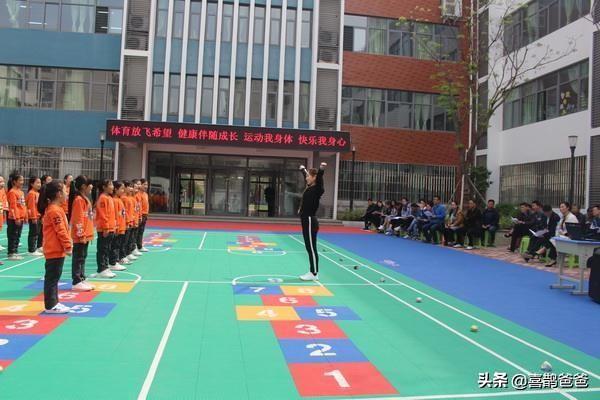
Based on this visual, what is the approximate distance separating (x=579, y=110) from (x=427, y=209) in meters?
6.67

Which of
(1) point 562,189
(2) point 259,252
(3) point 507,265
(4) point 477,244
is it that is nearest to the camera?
(3) point 507,265

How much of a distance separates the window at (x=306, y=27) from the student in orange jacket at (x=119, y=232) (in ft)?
62.0

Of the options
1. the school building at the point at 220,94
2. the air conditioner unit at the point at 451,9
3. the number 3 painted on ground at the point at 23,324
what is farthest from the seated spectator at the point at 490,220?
the air conditioner unit at the point at 451,9

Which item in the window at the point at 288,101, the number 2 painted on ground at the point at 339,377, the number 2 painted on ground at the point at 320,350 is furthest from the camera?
the window at the point at 288,101

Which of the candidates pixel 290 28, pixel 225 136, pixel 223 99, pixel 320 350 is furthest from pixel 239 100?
pixel 320 350

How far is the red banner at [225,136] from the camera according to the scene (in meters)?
23.2

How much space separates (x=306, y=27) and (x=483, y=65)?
348 inches

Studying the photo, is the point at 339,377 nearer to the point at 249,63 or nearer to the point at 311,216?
the point at 311,216

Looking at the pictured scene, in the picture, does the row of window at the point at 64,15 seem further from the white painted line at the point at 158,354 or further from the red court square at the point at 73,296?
the white painted line at the point at 158,354

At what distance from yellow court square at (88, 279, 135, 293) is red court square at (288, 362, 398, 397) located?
12.6 feet

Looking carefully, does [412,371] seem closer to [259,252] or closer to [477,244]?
[259,252]

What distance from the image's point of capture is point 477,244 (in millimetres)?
16375

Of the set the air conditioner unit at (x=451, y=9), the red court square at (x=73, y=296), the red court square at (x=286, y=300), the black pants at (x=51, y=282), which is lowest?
the red court square at (x=73, y=296)

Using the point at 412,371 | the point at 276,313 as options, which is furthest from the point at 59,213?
the point at 412,371
